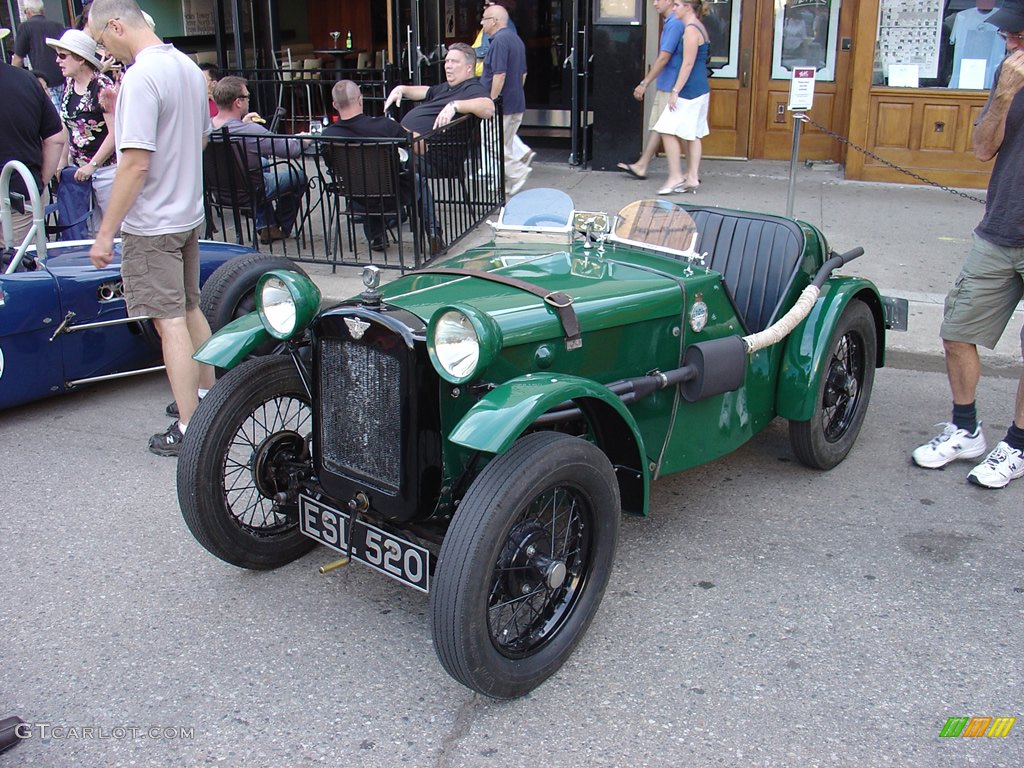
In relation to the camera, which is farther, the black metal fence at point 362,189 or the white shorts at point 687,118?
the white shorts at point 687,118

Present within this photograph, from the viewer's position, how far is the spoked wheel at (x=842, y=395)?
14.3ft

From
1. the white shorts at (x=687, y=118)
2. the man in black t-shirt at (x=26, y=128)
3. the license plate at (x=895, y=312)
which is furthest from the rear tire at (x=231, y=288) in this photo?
the white shorts at (x=687, y=118)

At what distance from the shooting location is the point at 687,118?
883 cm

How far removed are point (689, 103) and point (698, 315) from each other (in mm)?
5529

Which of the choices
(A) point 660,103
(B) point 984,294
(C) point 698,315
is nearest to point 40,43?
(A) point 660,103

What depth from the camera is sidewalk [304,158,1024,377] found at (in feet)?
20.1

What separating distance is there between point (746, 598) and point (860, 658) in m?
0.46

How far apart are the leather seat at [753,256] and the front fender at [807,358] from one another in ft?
0.51

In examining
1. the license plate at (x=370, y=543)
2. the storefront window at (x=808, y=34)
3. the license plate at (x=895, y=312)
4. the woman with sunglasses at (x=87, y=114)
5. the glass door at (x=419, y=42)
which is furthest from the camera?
the glass door at (x=419, y=42)

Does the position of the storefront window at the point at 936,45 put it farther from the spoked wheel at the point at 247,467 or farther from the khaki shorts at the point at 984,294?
the spoked wheel at the point at 247,467

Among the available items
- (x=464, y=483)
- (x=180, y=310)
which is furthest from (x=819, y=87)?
(x=464, y=483)

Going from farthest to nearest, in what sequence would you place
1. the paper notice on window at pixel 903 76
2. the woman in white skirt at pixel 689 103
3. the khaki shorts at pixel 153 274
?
the paper notice on window at pixel 903 76, the woman in white skirt at pixel 689 103, the khaki shorts at pixel 153 274

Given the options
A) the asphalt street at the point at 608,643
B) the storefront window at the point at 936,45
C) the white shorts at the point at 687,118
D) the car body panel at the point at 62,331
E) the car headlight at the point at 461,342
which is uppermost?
the storefront window at the point at 936,45

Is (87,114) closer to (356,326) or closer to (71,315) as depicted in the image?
(71,315)
